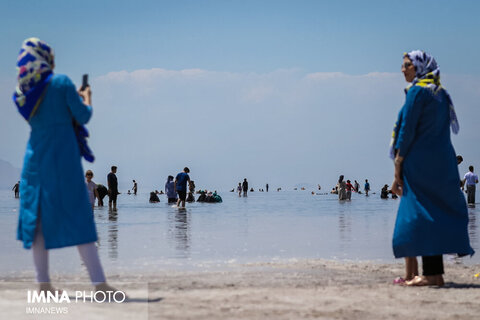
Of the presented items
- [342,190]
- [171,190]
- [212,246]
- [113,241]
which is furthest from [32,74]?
[342,190]

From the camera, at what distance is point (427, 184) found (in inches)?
249

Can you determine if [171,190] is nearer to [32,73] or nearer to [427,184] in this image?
[427,184]

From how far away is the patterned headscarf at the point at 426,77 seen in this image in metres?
6.41

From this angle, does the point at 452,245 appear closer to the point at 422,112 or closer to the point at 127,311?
the point at 422,112

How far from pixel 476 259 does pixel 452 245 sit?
3590 mm

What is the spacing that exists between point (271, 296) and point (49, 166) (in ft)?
6.90

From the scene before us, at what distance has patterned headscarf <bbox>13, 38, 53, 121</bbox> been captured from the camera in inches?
207

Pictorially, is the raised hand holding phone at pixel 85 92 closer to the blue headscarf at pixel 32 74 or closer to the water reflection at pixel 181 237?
the blue headscarf at pixel 32 74

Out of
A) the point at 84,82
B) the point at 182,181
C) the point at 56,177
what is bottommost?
the point at 56,177

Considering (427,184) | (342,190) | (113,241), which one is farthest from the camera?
(342,190)

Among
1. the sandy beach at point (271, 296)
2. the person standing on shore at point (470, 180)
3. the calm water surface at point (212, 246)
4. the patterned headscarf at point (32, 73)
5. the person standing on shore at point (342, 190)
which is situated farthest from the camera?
the person standing on shore at point (342, 190)

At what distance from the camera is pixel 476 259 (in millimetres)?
A: 9531

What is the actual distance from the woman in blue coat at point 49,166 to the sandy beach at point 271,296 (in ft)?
1.60

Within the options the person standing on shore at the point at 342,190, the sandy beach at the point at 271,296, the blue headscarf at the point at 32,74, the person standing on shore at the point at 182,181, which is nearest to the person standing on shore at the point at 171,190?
the person standing on shore at the point at 182,181
